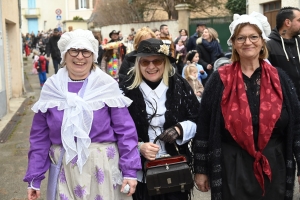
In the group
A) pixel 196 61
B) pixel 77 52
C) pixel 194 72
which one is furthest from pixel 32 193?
pixel 196 61

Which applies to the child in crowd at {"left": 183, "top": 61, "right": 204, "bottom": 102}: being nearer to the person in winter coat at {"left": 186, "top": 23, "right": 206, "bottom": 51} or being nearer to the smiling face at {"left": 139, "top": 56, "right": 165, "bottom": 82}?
the person in winter coat at {"left": 186, "top": 23, "right": 206, "bottom": 51}

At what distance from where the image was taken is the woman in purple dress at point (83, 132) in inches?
114

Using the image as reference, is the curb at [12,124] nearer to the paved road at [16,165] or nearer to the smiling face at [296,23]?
the paved road at [16,165]

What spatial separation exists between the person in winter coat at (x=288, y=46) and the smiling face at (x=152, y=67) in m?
2.06

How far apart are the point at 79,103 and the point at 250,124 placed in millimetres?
1136

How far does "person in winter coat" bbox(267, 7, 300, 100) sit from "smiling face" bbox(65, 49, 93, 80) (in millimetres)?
2610

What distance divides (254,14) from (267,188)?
1.20 metres

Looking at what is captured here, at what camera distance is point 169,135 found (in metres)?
3.12

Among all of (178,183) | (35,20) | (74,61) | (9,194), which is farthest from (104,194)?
(35,20)

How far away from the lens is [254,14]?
118 inches

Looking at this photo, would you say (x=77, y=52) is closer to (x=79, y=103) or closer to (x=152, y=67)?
(x=79, y=103)

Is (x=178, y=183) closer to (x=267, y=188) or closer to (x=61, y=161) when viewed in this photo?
(x=267, y=188)

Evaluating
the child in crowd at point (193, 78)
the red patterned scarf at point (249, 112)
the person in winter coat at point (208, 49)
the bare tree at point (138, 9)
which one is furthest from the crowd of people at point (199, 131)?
the bare tree at point (138, 9)

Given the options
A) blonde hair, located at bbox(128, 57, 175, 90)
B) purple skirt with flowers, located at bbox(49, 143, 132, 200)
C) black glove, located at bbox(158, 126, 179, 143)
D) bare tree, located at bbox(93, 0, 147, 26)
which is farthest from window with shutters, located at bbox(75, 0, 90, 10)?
purple skirt with flowers, located at bbox(49, 143, 132, 200)
